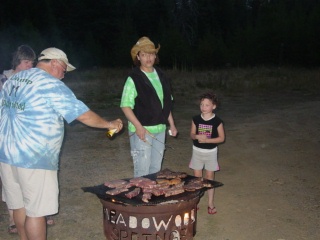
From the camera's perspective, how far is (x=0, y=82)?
462 centimetres

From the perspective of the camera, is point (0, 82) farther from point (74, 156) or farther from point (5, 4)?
point (5, 4)

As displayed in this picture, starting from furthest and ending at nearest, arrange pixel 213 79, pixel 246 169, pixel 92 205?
pixel 213 79 → pixel 246 169 → pixel 92 205

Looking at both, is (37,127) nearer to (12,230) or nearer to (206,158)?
(12,230)

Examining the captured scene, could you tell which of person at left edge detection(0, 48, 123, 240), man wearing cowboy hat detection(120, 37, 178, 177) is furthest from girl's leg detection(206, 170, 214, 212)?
person at left edge detection(0, 48, 123, 240)

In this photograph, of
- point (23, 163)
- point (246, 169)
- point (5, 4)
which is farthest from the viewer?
point (5, 4)

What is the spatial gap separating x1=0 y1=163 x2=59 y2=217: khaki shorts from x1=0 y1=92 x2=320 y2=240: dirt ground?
49.4 inches

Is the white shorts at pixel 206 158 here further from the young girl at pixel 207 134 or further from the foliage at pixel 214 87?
the foliage at pixel 214 87

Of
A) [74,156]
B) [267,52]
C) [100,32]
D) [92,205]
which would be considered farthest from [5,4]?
[92,205]

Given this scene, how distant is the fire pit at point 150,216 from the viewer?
331 centimetres

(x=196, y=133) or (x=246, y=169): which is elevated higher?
(x=196, y=133)

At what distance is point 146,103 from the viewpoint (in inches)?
166

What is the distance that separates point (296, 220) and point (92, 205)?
254 centimetres

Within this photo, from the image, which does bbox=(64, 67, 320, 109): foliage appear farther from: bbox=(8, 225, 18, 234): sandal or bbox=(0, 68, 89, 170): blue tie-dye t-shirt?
bbox=(0, 68, 89, 170): blue tie-dye t-shirt

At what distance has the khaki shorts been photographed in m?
3.38
